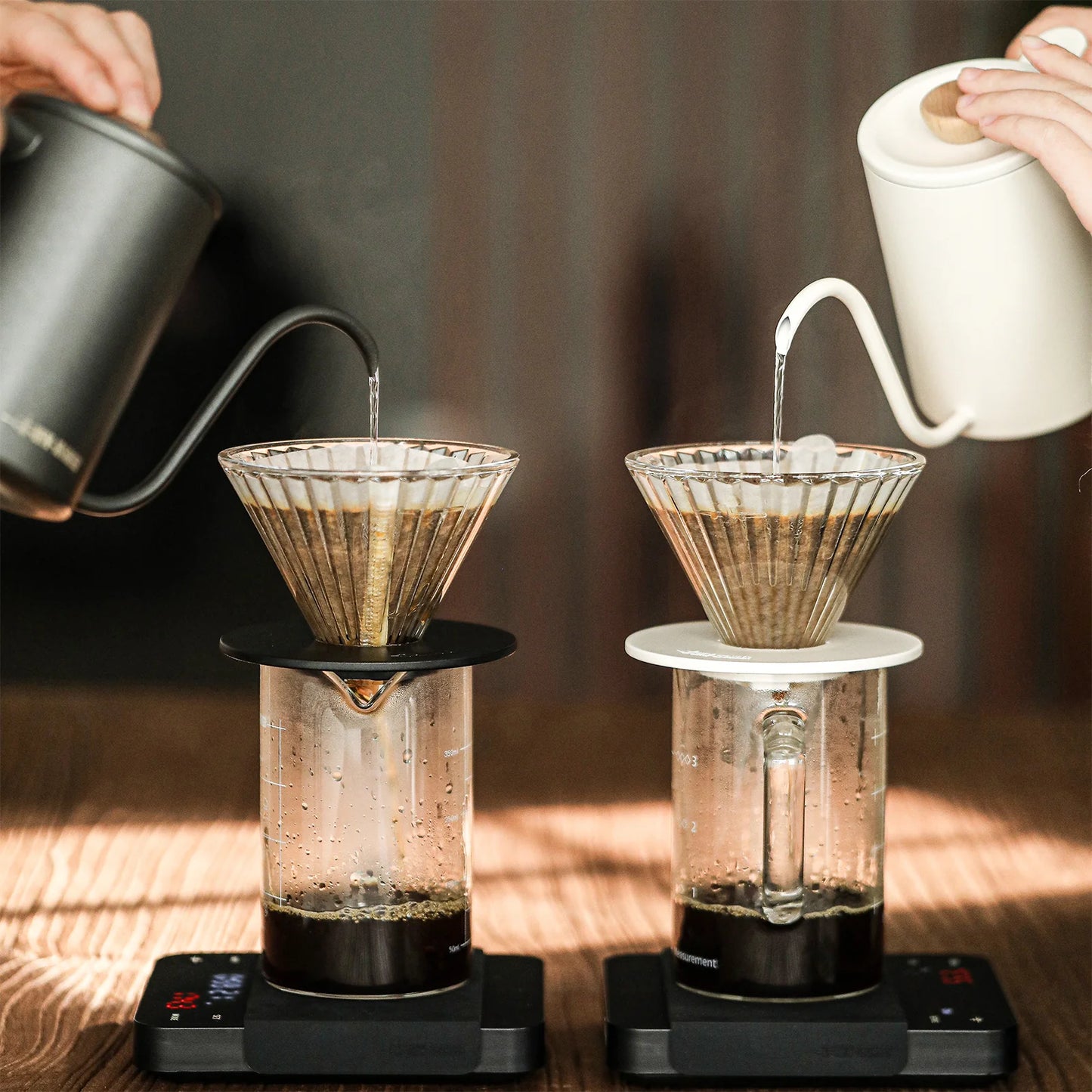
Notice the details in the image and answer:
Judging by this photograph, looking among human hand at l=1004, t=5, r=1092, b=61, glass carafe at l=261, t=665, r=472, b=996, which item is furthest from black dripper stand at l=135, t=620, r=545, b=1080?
human hand at l=1004, t=5, r=1092, b=61

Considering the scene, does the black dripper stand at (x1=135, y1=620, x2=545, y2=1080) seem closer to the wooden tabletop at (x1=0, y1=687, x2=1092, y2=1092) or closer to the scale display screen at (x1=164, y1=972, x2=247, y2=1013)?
the scale display screen at (x1=164, y1=972, x2=247, y2=1013)

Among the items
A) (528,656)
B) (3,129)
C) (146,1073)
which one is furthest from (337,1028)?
(3,129)

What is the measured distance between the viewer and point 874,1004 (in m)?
0.86

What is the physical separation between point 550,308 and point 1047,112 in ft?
1.27

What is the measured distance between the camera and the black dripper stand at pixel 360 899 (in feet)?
2.76

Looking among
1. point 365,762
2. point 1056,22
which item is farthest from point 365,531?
point 1056,22

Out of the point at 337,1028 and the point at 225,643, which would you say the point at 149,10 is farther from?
the point at 337,1028

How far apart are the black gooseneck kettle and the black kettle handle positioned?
13 cm

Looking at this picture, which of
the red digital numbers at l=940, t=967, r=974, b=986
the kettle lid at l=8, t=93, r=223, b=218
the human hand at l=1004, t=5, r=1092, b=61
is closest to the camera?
the kettle lid at l=8, t=93, r=223, b=218

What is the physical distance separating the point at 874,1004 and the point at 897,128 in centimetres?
50

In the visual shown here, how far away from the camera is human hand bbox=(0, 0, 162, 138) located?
950 mm

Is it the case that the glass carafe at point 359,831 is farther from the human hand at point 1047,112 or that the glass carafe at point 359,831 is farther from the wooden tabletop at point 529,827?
the human hand at point 1047,112

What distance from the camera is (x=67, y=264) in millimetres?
791

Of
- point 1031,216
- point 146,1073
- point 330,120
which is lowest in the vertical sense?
point 146,1073
